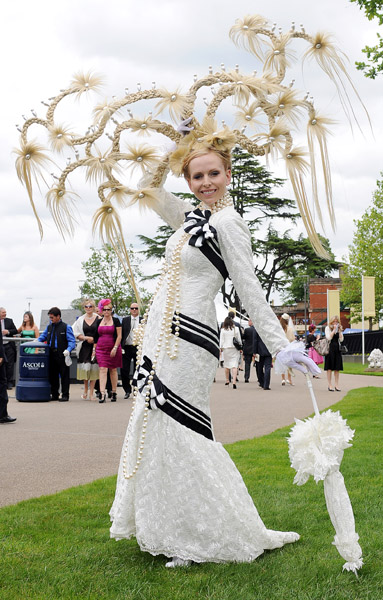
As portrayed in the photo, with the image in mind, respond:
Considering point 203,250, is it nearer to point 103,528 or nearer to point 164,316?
point 164,316

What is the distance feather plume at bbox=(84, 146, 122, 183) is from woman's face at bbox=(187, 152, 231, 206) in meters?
0.51

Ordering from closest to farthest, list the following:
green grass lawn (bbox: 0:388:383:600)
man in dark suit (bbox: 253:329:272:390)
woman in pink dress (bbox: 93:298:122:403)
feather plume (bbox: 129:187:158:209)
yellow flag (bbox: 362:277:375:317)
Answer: green grass lawn (bbox: 0:388:383:600) < feather plume (bbox: 129:187:158:209) < woman in pink dress (bbox: 93:298:122:403) < man in dark suit (bbox: 253:329:272:390) < yellow flag (bbox: 362:277:375:317)

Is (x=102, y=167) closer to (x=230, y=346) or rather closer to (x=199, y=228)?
(x=199, y=228)

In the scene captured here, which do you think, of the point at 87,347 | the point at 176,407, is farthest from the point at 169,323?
the point at 87,347

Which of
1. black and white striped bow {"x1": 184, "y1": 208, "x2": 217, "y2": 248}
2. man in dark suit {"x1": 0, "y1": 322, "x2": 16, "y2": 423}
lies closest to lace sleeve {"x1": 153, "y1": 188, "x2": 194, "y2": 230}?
black and white striped bow {"x1": 184, "y1": 208, "x2": 217, "y2": 248}

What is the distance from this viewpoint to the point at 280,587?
303 cm

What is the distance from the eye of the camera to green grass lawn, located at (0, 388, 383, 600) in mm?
2998

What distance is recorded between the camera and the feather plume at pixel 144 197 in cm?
371

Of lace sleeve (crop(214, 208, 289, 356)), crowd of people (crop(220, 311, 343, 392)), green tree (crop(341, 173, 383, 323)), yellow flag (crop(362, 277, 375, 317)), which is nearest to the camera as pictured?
lace sleeve (crop(214, 208, 289, 356))

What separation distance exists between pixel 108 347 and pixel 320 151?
9269 mm

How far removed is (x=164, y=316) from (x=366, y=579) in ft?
5.41

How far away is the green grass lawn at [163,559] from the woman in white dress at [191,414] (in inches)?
6.2

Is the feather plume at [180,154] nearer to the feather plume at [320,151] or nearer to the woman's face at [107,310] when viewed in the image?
the feather plume at [320,151]

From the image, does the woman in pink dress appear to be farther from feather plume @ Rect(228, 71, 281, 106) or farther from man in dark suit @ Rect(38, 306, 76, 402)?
feather plume @ Rect(228, 71, 281, 106)
